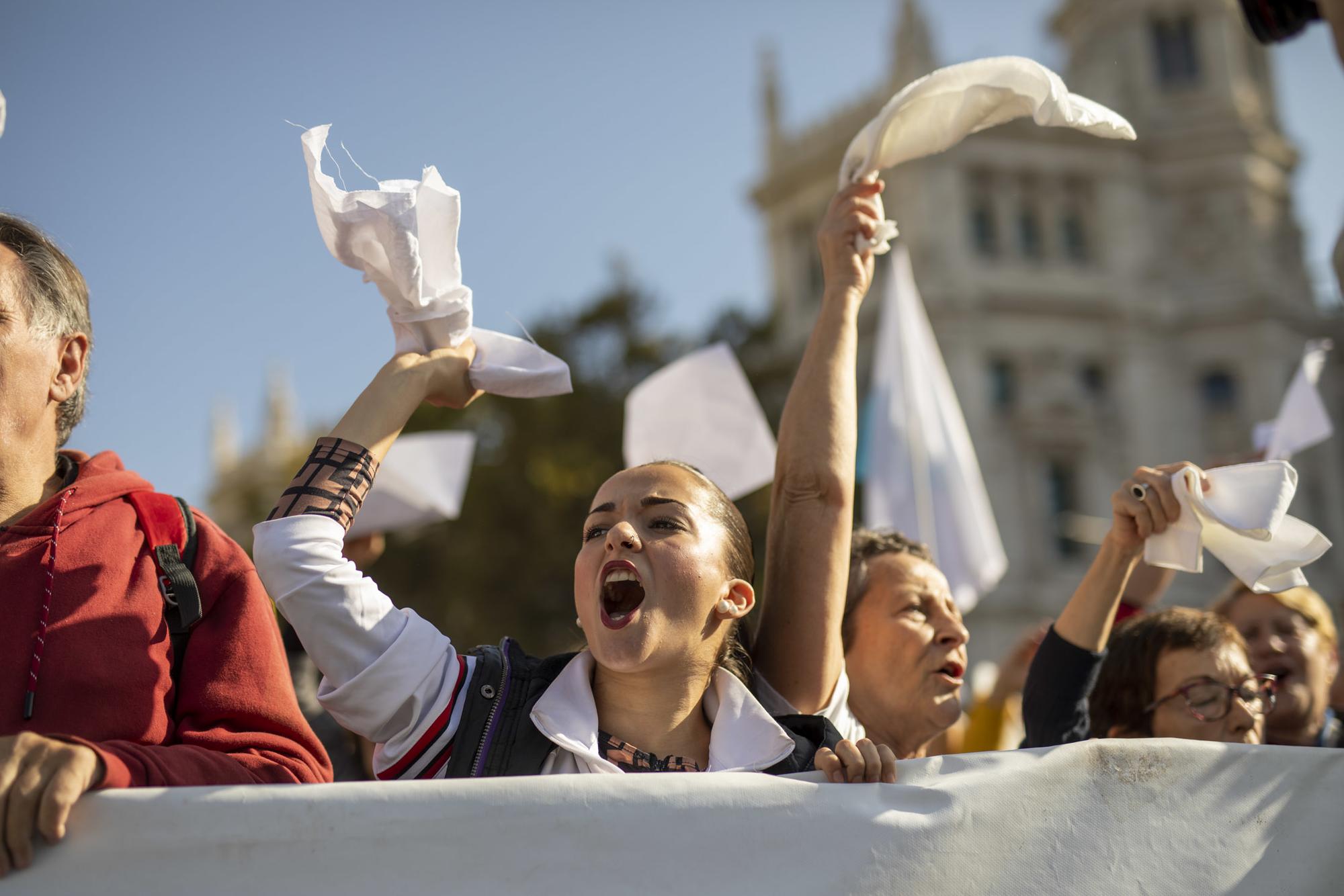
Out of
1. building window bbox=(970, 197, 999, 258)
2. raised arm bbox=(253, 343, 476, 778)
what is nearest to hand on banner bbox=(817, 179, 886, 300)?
raised arm bbox=(253, 343, 476, 778)

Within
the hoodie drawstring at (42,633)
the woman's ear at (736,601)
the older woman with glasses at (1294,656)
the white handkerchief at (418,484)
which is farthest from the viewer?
the white handkerchief at (418,484)

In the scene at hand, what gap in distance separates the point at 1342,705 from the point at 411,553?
22.0 m

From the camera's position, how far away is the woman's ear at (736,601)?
2.59 meters

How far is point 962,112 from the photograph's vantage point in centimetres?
304

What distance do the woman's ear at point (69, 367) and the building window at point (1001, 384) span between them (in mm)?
32813

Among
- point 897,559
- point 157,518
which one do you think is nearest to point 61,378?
point 157,518

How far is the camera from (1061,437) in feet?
111

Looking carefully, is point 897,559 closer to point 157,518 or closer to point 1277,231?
point 157,518

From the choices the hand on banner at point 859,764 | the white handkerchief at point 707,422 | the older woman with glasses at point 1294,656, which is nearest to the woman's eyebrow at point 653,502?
the hand on banner at point 859,764

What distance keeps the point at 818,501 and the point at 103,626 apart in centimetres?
132

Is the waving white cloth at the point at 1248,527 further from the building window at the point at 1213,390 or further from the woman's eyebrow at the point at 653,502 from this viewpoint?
the building window at the point at 1213,390

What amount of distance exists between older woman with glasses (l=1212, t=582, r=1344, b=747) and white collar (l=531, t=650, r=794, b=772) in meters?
1.86

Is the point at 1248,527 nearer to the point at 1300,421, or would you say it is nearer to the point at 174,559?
the point at 174,559

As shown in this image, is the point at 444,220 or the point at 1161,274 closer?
the point at 444,220
